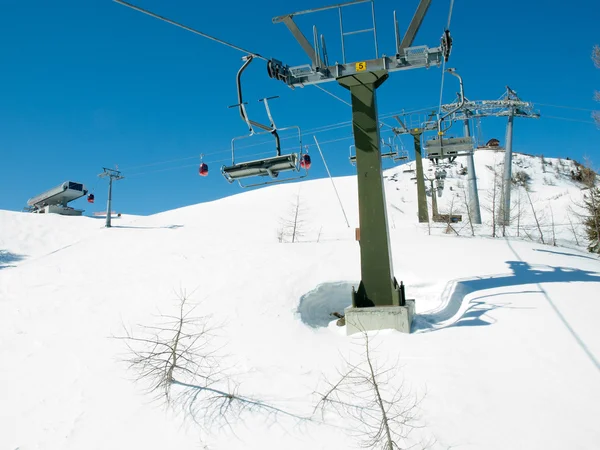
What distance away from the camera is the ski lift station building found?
125 ft

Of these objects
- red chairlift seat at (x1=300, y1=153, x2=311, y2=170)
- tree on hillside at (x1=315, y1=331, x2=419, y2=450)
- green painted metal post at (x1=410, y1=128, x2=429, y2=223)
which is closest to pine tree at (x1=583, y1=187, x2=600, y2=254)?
green painted metal post at (x1=410, y1=128, x2=429, y2=223)

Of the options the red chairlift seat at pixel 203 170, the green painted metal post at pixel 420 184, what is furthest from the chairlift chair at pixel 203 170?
the green painted metal post at pixel 420 184

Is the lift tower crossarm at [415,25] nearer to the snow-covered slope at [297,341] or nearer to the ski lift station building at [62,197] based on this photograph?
the snow-covered slope at [297,341]

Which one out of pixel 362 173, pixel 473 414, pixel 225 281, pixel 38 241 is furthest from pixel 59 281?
pixel 38 241

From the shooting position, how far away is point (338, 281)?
10664 mm

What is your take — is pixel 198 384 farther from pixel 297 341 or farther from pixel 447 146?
pixel 447 146

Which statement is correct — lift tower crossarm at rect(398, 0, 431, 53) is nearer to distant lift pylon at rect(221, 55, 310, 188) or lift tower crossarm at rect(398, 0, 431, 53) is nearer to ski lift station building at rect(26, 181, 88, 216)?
distant lift pylon at rect(221, 55, 310, 188)

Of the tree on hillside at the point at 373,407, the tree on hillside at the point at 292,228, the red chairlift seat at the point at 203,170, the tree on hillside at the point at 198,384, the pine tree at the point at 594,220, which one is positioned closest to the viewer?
the tree on hillside at the point at 373,407

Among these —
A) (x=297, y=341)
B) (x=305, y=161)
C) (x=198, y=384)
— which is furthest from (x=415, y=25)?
(x=198, y=384)

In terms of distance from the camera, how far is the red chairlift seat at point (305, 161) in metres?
7.83

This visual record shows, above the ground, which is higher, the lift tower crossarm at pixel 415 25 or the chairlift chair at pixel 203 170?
the lift tower crossarm at pixel 415 25

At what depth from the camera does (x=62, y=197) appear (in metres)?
38.7

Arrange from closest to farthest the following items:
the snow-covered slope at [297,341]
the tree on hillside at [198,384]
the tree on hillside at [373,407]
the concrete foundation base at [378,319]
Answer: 1. the tree on hillside at [373,407]
2. the snow-covered slope at [297,341]
3. the tree on hillside at [198,384]
4. the concrete foundation base at [378,319]

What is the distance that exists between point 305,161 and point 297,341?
3563mm
